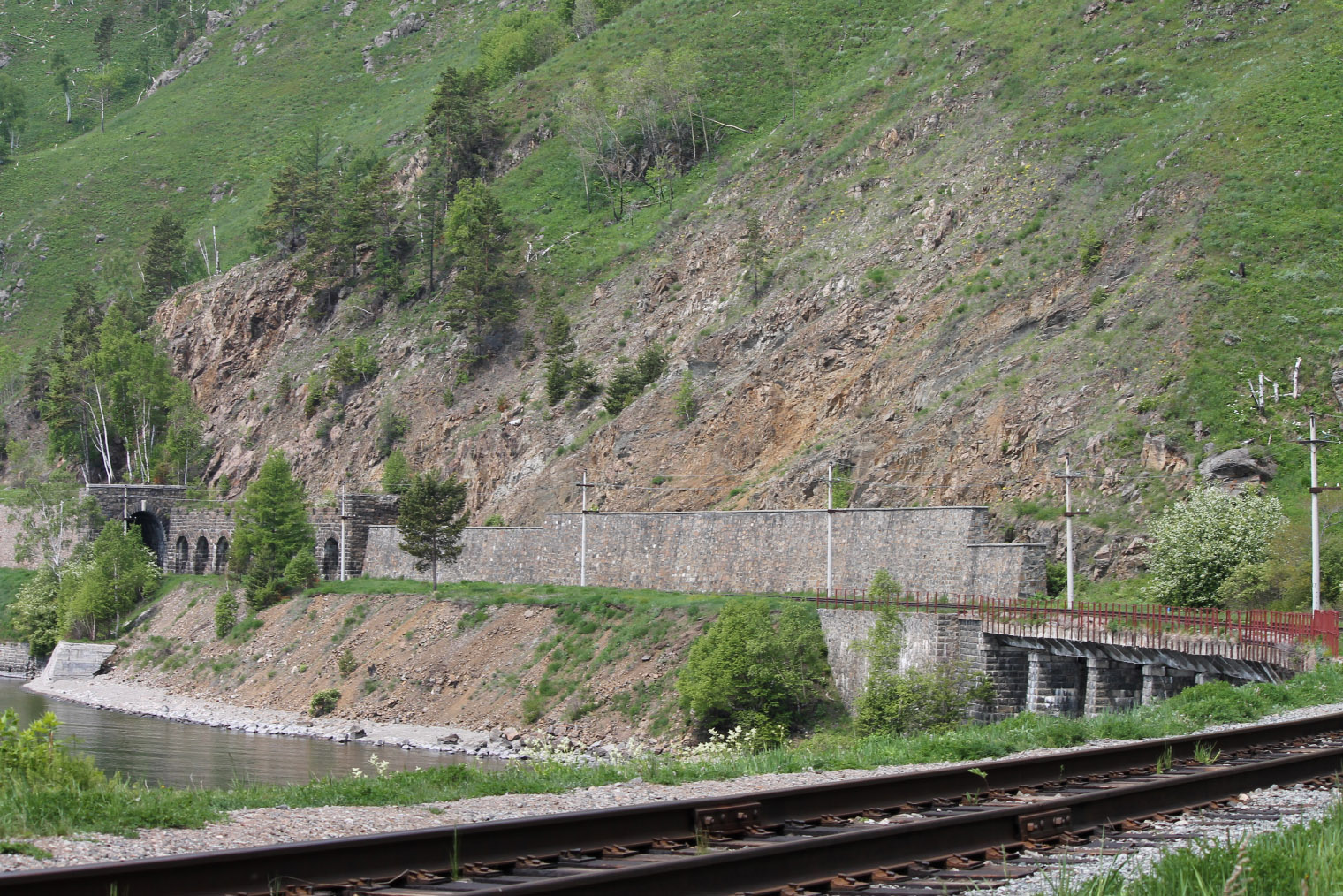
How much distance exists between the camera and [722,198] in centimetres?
7894

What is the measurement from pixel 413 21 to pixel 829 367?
374 feet

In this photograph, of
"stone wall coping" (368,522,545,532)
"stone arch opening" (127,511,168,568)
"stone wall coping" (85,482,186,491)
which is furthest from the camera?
"stone arch opening" (127,511,168,568)

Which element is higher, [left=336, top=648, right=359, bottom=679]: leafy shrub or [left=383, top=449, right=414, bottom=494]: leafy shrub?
[left=383, top=449, right=414, bottom=494]: leafy shrub

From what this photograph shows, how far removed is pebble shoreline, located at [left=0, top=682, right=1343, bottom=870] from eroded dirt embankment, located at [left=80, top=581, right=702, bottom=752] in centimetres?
2539

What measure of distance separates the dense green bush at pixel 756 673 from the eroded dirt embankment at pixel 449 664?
1.53 m

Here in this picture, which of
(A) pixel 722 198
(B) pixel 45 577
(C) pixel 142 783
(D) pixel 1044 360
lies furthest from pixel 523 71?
(C) pixel 142 783

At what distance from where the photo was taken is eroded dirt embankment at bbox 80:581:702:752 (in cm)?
4222

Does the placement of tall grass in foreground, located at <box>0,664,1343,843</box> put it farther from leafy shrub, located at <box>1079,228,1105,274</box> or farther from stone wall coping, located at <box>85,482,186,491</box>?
stone wall coping, located at <box>85,482,186,491</box>

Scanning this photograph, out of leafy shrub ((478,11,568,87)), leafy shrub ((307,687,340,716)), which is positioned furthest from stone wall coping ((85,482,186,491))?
leafy shrub ((478,11,568,87))

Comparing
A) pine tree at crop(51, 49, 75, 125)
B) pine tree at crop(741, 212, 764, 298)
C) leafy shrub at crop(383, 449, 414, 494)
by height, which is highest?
pine tree at crop(51, 49, 75, 125)

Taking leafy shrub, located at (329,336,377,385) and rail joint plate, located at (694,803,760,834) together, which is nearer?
rail joint plate, located at (694,803,760,834)

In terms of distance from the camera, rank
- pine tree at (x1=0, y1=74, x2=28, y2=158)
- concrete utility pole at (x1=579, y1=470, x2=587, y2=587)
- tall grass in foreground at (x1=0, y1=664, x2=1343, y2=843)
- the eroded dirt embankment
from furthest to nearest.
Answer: pine tree at (x1=0, y1=74, x2=28, y2=158)
concrete utility pole at (x1=579, y1=470, x2=587, y2=587)
the eroded dirt embankment
tall grass in foreground at (x1=0, y1=664, x2=1343, y2=843)

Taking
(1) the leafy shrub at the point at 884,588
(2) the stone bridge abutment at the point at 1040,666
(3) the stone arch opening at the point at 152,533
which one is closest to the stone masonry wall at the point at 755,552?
(1) the leafy shrub at the point at 884,588

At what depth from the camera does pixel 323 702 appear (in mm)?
50250
